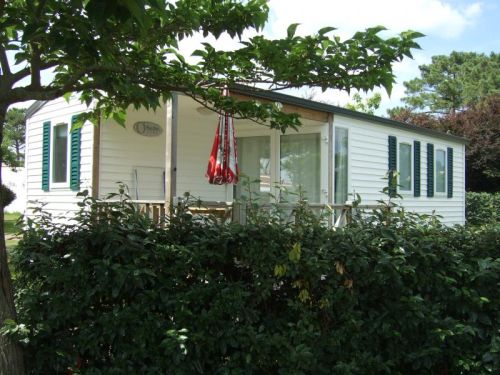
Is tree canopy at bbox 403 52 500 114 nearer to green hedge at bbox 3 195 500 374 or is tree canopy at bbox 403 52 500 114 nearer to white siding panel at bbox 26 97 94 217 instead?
white siding panel at bbox 26 97 94 217

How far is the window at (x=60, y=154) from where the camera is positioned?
905 centimetres

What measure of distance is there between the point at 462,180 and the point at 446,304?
1246cm

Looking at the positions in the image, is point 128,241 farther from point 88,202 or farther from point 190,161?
point 190,161

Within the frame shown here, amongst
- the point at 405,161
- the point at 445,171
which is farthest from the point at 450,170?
the point at 405,161

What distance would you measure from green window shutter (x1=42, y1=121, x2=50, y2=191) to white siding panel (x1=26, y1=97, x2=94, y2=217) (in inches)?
4.9

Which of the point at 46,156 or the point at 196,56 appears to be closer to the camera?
the point at 196,56

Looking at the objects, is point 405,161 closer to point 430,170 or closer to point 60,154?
point 430,170

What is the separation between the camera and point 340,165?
10125mm

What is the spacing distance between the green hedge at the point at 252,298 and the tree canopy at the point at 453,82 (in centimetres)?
3791

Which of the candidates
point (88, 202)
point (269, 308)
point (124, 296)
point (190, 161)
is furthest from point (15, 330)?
point (190, 161)

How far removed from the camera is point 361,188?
10664 millimetres

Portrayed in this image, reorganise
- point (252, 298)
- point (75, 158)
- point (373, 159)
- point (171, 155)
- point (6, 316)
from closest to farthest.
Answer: point (6, 316) → point (252, 298) → point (171, 155) → point (75, 158) → point (373, 159)

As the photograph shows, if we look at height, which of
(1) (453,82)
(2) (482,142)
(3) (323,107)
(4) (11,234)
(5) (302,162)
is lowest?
(4) (11,234)

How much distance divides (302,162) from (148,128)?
3149mm
